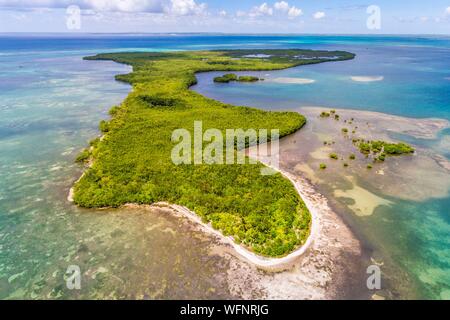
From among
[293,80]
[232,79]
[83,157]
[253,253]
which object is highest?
[232,79]

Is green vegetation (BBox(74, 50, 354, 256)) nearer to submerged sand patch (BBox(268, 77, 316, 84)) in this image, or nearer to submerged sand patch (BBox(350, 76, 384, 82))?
submerged sand patch (BBox(268, 77, 316, 84))

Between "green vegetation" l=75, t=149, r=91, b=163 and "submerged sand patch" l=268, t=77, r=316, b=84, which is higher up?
"submerged sand patch" l=268, t=77, r=316, b=84

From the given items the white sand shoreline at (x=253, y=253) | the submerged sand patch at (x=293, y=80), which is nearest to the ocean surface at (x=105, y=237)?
the white sand shoreline at (x=253, y=253)

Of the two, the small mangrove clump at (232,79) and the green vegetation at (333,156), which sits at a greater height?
the small mangrove clump at (232,79)

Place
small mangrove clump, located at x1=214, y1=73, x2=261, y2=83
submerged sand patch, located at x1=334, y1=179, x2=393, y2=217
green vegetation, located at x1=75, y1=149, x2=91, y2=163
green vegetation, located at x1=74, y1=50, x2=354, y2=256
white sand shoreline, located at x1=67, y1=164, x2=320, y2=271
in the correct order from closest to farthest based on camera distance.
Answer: white sand shoreline, located at x1=67, y1=164, x2=320, y2=271 → green vegetation, located at x1=74, y1=50, x2=354, y2=256 → submerged sand patch, located at x1=334, y1=179, x2=393, y2=217 → green vegetation, located at x1=75, y1=149, x2=91, y2=163 → small mangrove clump, located at x1=214, y1=73, x2=261, y2=83

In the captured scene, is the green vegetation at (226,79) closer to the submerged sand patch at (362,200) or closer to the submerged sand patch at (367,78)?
the submerged sand patch at (367,78)

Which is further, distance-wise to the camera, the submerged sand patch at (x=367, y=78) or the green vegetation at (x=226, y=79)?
the submerged sand patch at (x=367, y=78)

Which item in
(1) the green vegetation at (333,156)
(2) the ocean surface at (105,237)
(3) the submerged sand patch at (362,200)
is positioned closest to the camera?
(2) the ocean surface at (105,237)

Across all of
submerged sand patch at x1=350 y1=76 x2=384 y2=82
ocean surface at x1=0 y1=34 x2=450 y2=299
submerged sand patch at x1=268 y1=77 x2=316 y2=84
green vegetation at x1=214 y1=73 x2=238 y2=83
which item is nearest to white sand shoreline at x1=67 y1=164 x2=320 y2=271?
ocean surface at x1=0 y1=34 x2=450 y2=299

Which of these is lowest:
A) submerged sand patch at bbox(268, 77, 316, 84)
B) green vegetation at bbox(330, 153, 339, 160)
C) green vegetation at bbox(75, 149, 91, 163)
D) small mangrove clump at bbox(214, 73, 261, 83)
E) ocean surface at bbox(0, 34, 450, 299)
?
ocean surface at bbox(0, 34, 450, 299)

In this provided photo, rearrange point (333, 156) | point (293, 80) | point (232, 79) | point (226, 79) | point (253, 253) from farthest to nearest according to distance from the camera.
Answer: point (293, 80) → point (232, 79) → point (226, 79) → point (333, 156) → point (253, 253)

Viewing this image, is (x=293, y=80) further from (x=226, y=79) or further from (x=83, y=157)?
(x=83, y=157)

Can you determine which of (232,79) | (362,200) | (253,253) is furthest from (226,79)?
(253,253)
